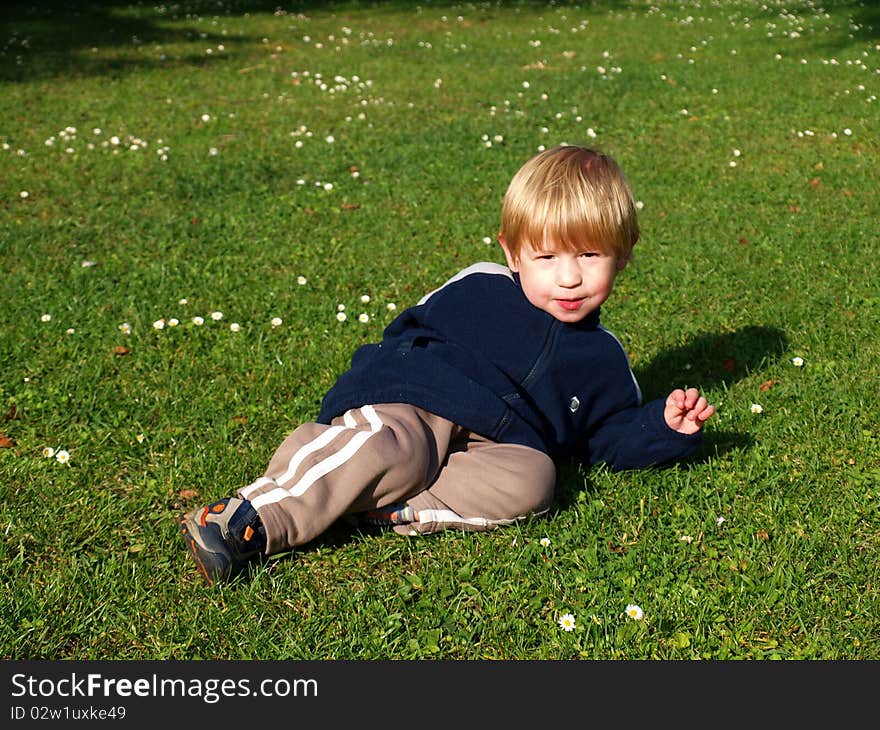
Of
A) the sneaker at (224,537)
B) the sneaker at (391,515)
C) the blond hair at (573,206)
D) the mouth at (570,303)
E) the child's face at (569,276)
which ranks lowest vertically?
the sneaker at (391,515)

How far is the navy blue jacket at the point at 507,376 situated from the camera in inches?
150

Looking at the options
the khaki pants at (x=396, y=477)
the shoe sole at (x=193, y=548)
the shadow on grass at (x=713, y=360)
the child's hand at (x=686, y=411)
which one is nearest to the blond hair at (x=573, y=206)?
the child's hand at (x=686, y=411)

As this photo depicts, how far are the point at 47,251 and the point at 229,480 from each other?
3468mm

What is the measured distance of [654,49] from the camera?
14.5 metres

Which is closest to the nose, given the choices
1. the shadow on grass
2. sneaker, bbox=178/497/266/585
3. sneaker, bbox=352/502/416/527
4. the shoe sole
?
sneaker, bbox=352/502/416/527

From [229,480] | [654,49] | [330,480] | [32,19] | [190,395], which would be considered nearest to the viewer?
[330,480]

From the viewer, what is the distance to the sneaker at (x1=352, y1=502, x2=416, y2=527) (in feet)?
12.3

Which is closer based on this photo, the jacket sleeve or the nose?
the nose

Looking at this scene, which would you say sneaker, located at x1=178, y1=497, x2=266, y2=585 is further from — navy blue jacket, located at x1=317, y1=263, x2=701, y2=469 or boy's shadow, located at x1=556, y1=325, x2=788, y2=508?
boy's shadow, located at x1=556, y1=325, x2=788, y2=508

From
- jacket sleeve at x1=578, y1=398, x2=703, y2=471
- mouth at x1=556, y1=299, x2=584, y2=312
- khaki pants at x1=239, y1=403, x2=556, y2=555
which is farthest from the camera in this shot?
jacket sleeve at x1=578, y1=398, x2=703, y2=471

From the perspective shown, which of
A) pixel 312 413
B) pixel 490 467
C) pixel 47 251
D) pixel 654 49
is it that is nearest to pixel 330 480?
pixel 490 467

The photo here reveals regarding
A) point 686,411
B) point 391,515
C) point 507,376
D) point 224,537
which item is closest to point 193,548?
point 224,537

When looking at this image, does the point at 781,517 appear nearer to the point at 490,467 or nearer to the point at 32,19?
the point at 490,467

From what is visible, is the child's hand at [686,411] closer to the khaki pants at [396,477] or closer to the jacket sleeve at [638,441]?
the jacket sleeve at [638,441]
